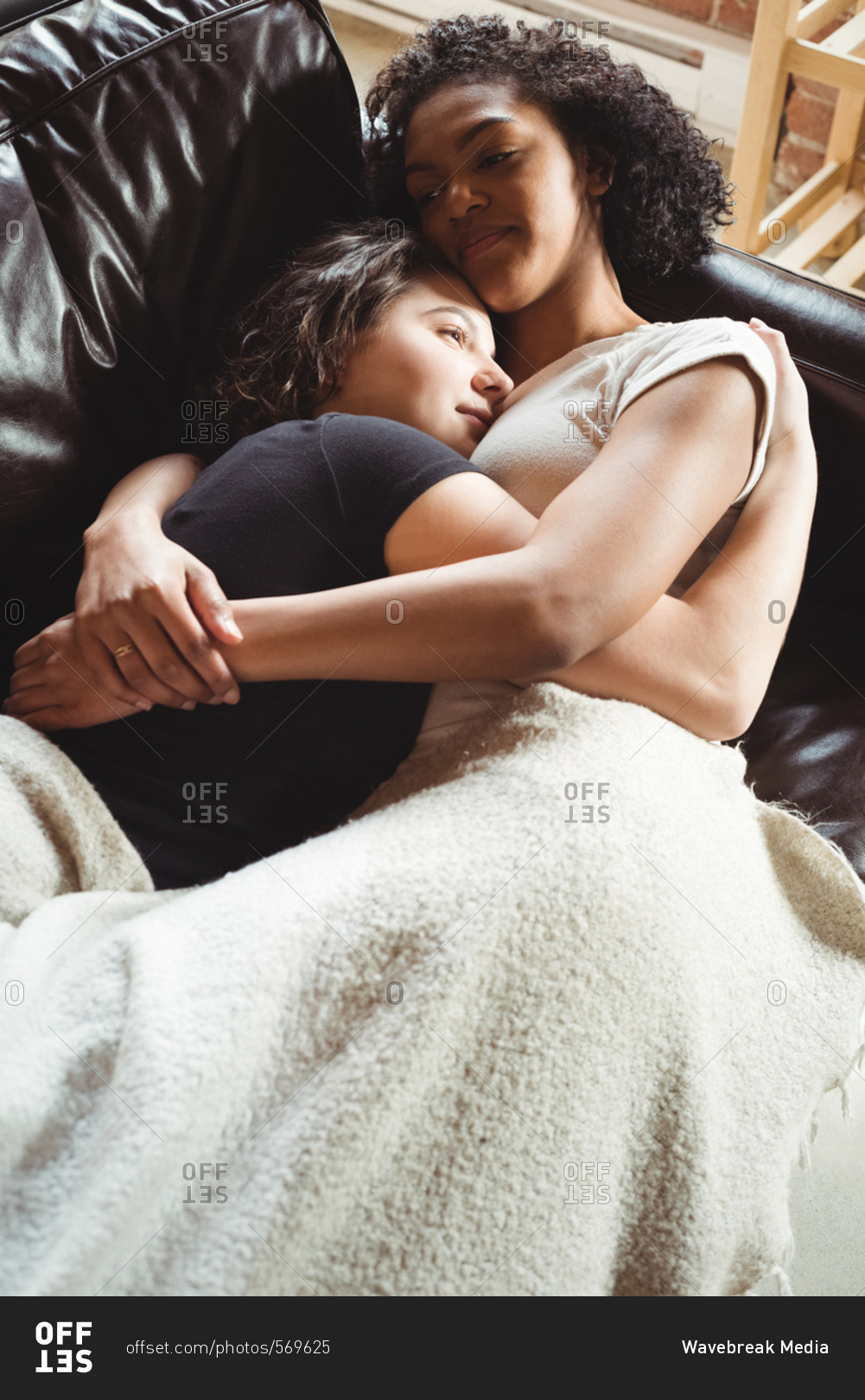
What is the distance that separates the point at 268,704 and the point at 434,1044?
360mm

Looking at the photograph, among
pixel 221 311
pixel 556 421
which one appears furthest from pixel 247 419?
pixel 556 421

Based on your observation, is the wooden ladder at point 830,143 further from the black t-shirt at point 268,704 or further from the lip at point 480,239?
the black t-shirt at point 268,704

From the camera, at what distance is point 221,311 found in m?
1.21

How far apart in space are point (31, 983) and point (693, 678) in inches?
24.1

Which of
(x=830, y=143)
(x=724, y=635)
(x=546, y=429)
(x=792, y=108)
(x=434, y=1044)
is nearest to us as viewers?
(x=434, y=1044)

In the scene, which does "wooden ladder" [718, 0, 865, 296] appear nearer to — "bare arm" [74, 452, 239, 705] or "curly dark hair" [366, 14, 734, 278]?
"curly dark hair" [366, 14, 734, 278]

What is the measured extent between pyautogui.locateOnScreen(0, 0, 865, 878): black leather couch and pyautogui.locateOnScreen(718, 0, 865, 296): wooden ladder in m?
0.73

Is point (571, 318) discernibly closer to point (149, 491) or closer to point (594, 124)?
point (594, 124)

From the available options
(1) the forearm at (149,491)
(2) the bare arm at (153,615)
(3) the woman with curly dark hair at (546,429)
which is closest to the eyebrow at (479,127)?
(3) the woman with curly dark hair at (546,429)

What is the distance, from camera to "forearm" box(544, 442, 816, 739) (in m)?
0.94

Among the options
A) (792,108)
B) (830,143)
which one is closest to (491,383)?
(830,143)

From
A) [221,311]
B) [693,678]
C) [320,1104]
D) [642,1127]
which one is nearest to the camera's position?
[320,1104]

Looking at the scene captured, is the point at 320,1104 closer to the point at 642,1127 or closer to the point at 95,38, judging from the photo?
the point at 642,1127

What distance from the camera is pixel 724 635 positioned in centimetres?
98
